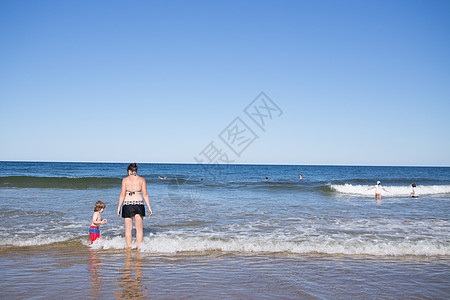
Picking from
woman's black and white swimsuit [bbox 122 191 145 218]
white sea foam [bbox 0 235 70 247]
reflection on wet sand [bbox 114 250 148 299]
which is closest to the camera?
reflection on wet sand [bbox 114 250 148 299]

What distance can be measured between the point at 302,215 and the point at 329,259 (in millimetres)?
5531

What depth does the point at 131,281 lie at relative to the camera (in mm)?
4652

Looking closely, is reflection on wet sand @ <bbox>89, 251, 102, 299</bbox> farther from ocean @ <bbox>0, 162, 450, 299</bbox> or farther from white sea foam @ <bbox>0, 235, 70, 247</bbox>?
white sea foam @ <bbox>0, 235, 70, 247</bbox>

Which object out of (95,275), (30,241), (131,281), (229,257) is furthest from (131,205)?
(30,241)

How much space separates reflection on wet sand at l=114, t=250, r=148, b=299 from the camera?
13.6ft

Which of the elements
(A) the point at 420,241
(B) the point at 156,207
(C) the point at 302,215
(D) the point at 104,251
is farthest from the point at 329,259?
(B) the point at 156,207

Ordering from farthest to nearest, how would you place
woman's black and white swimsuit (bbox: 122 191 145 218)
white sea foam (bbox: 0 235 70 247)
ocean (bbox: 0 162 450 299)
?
white sea foam (bbox: 0 235 70 247) < woman's black and white swimsuit (bbox: 122 191 145 218) < ocean (bbox: 0 162 450 299)

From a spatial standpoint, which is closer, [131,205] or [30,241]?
[131,205]

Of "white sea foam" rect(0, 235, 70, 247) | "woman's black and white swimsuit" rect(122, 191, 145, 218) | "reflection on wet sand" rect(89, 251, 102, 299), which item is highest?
"woman's black and white swimsuit" rect(122, 191, 145, 218)

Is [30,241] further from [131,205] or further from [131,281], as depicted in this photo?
[131,281]

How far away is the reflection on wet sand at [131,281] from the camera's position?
13.6ft

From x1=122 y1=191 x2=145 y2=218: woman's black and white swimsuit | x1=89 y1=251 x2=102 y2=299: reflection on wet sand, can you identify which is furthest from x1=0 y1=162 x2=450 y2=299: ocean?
x1=122 y1=191 x2=145 y2=218: woman's black and white swimsuit

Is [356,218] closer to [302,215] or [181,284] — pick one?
[302,215]

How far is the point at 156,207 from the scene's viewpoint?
13453 millimetres
